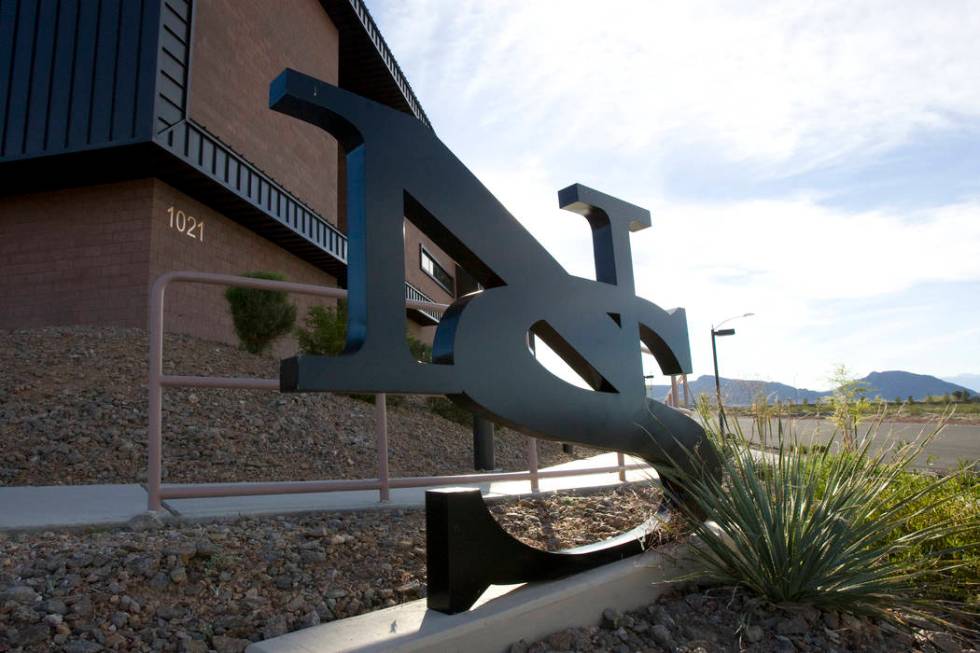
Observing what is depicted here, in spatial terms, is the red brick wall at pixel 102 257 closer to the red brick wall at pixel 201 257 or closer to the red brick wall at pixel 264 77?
the red brick wall at pixel 201 257

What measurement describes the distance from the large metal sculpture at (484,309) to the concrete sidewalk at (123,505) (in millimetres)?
652

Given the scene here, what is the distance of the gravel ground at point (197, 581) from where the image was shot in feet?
7.44

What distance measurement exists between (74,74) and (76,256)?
330 cm

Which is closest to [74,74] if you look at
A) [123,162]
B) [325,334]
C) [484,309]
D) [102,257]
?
[123,162]

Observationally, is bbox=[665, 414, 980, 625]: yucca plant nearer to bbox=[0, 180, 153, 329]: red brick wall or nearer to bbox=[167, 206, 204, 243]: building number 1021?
bbox=[0, 180, 153, 329]: red brick wall

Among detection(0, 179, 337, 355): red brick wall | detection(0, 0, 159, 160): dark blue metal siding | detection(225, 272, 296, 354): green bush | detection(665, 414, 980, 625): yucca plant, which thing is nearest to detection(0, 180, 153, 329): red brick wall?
detection(0, 179, 337, 355): red brick wall

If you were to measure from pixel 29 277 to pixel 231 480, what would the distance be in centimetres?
974

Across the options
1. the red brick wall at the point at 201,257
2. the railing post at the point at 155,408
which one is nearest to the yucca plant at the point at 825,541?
the railing post at the point at 155,408

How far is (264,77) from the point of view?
15.9 m

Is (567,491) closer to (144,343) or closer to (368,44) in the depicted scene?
(144,343)

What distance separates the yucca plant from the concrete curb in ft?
0.91

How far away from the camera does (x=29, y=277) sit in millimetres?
12805

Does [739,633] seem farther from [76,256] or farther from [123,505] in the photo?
[76,256]

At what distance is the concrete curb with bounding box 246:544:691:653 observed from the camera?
7.19 ft
